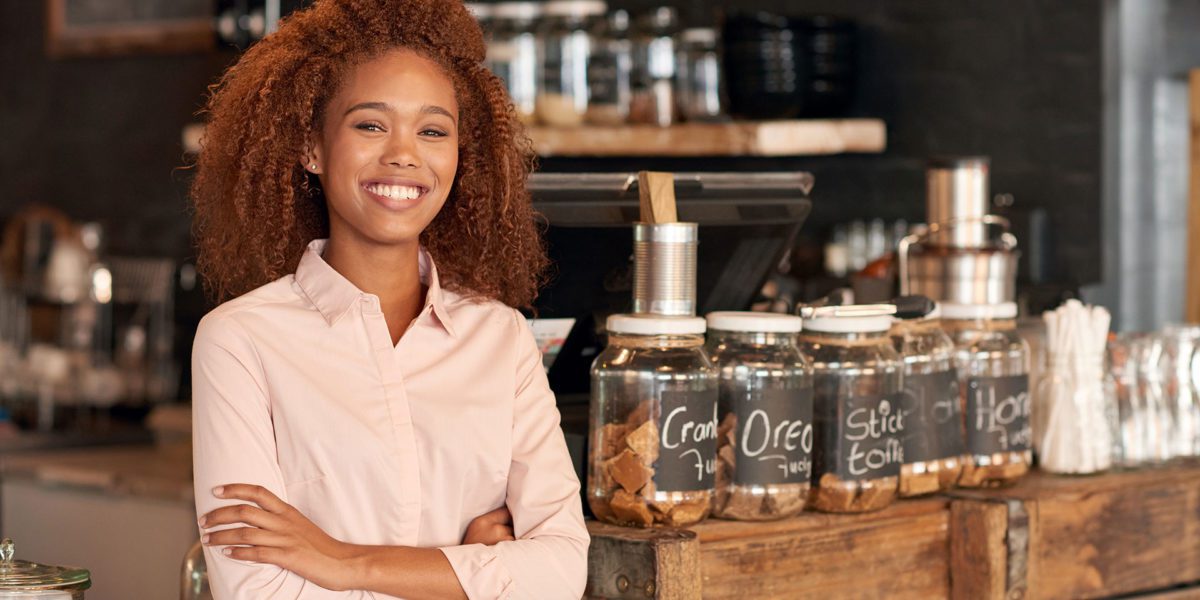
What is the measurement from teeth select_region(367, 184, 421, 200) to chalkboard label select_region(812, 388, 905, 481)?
0.56 m

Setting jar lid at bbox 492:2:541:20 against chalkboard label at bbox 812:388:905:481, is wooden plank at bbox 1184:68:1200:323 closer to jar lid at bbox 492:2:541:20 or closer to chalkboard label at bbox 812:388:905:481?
jar lid at bbox 492:2:541:20

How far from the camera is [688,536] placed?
158cm

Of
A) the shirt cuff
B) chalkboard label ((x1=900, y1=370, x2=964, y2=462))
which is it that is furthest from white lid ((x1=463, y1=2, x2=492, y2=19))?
the shirt cuff

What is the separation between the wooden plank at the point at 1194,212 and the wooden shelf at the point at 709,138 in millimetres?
663

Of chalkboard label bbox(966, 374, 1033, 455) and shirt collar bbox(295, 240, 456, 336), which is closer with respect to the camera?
shirt collar bbox(295, 240, 456, 336)

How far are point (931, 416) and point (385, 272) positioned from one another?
725mm

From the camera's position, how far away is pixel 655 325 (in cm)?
162

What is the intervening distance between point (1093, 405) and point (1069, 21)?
140cm

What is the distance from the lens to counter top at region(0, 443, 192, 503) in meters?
3.50

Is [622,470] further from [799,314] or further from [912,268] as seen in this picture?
[912,268]

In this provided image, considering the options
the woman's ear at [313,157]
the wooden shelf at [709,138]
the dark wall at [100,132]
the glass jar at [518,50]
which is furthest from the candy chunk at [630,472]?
the dark wall at [100,132]

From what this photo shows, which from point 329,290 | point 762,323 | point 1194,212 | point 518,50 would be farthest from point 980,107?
point 329,290

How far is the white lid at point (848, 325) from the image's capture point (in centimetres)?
177

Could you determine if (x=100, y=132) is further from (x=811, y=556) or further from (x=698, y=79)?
(x=811, y=556)
